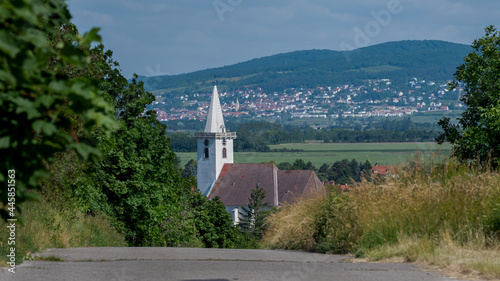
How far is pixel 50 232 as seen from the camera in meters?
11.4

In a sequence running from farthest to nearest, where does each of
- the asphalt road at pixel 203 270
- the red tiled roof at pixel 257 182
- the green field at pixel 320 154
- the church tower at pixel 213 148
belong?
the green field at pixel 320 154
the church tower at pixel 213 148
the red tiled roof at pixel 257 182
the asphalt road at pixel 203 270

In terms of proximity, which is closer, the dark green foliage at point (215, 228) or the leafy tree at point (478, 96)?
the leafy tree at point (478, 96)

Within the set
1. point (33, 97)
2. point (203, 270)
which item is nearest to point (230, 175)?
point (203, 270)

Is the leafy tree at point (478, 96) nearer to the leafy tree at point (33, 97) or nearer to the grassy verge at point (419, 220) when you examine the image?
the grassy verge at point (419, 220)

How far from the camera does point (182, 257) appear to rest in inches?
352

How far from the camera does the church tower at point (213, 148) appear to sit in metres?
127

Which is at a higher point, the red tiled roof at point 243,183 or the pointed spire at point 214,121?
the pointed spire at point 214,121

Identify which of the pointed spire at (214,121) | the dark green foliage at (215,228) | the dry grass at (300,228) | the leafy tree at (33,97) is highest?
the pointed spire at (214,121)

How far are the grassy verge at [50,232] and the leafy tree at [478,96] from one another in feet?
49.3

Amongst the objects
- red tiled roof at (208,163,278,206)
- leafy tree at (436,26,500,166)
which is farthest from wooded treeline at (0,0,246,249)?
red tiled roof at (208,163,278,206)

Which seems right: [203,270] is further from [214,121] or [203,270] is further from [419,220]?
[214,121]

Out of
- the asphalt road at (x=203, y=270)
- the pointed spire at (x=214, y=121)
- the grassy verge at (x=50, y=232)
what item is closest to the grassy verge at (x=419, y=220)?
the asphalt road at (x=203, y=270)

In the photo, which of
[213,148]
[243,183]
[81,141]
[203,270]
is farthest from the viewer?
[213,148]

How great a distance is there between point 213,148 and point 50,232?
11655cm
